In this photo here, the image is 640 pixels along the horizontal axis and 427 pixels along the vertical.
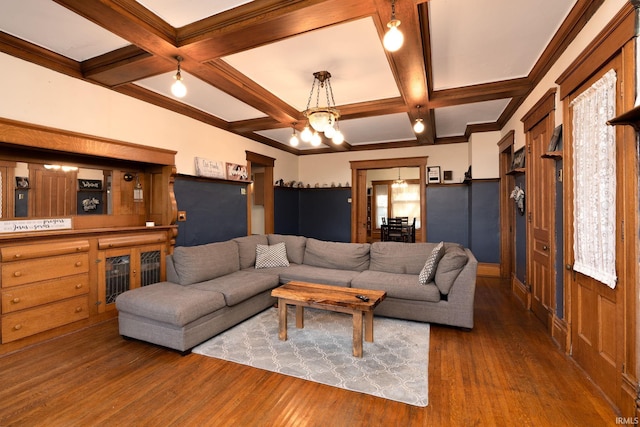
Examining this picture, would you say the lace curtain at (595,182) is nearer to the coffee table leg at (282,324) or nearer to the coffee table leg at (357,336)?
the coffee table leg at (357,336)

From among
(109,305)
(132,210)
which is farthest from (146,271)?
(132,210)

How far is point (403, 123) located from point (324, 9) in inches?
139

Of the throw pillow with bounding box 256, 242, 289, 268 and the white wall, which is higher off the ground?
the white wall

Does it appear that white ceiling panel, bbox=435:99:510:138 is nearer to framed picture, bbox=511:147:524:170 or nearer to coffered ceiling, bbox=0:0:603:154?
coffered ceiling, bbox=0:0:603:154

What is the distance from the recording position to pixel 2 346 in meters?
2.60

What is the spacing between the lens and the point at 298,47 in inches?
109

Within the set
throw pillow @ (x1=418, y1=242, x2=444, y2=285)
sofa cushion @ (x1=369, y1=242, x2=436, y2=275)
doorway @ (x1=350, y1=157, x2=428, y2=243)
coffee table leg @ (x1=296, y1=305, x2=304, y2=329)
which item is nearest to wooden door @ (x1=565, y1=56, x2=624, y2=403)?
throw pillow @ (x1=418, y1=242, x2=444, y2=285)

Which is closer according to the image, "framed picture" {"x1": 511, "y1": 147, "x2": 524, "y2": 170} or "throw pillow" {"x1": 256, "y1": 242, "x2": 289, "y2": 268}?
"framed picture" {"x1": 511, "y1": 147, "x2": 524, "y2": 170}

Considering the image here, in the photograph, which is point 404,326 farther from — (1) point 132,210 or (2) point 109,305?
(1) point 132,210

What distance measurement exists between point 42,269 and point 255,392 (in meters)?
2.39

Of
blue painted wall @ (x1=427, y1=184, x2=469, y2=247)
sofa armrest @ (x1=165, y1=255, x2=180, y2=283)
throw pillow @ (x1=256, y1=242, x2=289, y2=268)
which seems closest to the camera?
sofa armrest @ (x1=165, y1=255, x2=180, y2=283)

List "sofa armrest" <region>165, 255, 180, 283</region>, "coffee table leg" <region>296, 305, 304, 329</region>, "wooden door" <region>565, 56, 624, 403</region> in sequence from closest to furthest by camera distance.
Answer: "wooden door" <region>565, 56, 624, 403</region> < "coffee table leg" <region>296, 305, 304, 329</region> < "sofa armrest" <region>165, 255, 180, 283</region>

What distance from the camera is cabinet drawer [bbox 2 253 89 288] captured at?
2.64m

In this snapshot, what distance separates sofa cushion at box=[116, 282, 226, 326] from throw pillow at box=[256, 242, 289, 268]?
1296 mm
